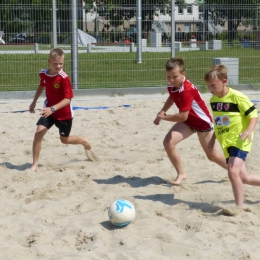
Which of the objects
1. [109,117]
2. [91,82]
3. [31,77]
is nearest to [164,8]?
[91,82]

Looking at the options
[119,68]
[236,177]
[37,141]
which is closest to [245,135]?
[236,177]

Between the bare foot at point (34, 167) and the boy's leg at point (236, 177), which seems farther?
the bare foot at point (34, 167)

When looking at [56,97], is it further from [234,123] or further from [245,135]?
[245,135]

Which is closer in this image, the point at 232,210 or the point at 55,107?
the point at 232,210

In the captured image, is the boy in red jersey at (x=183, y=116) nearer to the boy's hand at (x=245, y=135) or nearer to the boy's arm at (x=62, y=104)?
the boy's hand at (x=245, y=135)

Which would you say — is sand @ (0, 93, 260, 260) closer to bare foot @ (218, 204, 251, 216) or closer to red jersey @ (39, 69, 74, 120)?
bare foot @ (218, 204, 251, 216)

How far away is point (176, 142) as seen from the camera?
6195mm

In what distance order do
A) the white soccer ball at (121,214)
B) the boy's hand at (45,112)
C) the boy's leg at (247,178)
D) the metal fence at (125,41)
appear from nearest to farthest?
the white soccer ball at (121,214), the boy's leg at (247,178), the boy's hand at (45,112), the metal fence at (125,41)

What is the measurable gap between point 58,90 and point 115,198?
1.78m

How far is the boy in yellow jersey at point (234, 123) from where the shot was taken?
5.17 metres

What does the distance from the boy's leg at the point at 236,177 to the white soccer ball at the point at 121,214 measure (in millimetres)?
955

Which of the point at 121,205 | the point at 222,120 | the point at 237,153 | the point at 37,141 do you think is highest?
the point at 222,120

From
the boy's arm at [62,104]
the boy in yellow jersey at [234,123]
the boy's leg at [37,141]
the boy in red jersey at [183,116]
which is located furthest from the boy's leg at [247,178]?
the boy's leg at [37,141]

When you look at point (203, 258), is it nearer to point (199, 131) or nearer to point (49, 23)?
point (199, 131)
